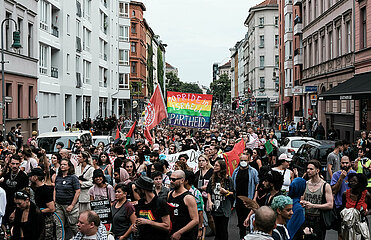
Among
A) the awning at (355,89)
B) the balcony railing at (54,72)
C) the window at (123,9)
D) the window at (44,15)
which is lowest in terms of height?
the awning at (355,89)

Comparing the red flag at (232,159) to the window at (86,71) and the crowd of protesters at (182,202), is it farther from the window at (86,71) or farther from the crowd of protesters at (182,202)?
the window at (86,71)

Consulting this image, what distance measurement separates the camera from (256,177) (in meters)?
10.4

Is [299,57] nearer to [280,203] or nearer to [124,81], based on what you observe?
[124,81]

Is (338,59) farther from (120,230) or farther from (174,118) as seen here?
(120,230)

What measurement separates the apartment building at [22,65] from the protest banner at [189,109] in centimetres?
1031

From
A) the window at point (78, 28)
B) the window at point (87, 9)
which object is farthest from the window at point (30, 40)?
the window at point (87, 9)

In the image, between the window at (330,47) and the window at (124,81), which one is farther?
the window at (124,81)

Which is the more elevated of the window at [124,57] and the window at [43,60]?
the window at [124,57]

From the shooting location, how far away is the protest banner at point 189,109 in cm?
2203

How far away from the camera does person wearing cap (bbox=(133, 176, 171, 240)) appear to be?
21.9ft

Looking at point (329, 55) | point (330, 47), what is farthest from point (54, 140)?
point (329, 55)

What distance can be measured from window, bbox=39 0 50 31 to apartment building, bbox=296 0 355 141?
17.6 m

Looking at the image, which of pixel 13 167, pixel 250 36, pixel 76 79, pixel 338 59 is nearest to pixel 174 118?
pixel 13 167

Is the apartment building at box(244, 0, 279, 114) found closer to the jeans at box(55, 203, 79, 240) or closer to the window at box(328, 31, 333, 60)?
the window at box(328, 31, 333, 60)
